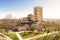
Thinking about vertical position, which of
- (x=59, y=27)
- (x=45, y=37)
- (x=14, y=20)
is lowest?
(x=45, y=37)

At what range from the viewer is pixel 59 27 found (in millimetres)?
3781

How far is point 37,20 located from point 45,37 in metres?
0.50

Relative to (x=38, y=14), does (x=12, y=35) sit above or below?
below

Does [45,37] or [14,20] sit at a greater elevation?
[14,20]

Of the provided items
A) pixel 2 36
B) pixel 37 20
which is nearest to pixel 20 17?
pixel 37 20

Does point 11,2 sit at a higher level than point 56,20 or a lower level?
higher

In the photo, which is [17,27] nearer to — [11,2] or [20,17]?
[20,17]

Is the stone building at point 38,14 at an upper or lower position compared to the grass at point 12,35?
→ upper

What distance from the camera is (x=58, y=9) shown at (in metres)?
3.75

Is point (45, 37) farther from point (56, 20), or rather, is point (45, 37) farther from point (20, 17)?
point (20, 17)

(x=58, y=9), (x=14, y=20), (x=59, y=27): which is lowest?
(x=59, y=27)

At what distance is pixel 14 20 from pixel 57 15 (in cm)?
115

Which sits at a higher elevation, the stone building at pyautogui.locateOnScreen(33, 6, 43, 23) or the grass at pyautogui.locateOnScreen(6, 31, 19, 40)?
the stone building at pyautogui.locateOnScreen(33, 6, 43, 23)

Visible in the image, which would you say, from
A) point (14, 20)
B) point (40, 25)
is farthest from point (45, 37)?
point (14, 20)
